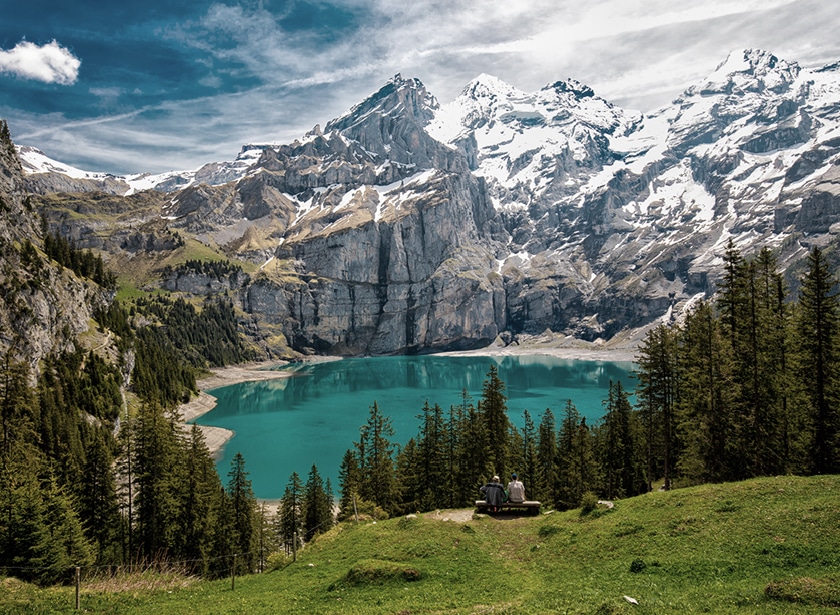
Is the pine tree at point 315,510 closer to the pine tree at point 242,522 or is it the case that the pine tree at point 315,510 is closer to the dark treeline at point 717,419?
the dark treeline at point 717,419

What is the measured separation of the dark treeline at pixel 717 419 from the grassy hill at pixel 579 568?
10.3 meters

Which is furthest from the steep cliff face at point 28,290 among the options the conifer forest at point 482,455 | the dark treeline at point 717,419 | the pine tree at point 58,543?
the dark treeline at point 717,419

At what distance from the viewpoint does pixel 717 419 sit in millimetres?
37312

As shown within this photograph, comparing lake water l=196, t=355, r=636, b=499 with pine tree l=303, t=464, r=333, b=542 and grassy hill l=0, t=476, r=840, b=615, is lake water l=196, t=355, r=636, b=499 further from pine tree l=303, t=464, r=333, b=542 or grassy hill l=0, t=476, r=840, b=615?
grassy hill l=0, t=476, r=840, b=615

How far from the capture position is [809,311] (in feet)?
121

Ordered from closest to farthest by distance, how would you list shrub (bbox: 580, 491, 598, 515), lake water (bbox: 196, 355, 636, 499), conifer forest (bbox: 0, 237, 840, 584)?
shrub (bbox: 580, 491, 598, 515)
conifer forest (bbox: 0, 237, 840, 584)
lake water (bbox: 196, 355, 636, 499)

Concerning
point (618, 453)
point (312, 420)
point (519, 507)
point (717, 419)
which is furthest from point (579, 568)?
point (312, 420)

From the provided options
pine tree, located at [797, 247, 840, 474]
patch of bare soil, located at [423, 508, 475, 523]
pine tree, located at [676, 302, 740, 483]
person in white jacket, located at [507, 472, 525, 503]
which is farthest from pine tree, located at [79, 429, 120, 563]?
pine tree, located at [797, 247, 840, 474]

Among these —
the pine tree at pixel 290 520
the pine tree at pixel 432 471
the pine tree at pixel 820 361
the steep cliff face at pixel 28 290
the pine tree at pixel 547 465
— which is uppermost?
the steep cliff face at pixel 28 290

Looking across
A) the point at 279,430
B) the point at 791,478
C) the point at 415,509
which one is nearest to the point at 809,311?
the point at 791,478

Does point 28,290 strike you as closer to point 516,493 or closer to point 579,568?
point 516,493

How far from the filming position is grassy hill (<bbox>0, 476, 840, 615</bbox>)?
16000 mm

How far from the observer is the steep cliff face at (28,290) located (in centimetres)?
8275

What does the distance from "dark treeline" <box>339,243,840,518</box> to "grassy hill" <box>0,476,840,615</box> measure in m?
10.3
